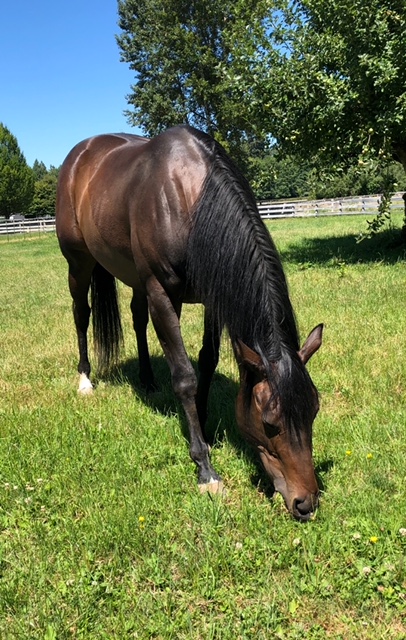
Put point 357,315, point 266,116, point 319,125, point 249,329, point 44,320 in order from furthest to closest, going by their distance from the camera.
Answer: point 266,116 < point 319,125 < point 44,320 < point 357,315 < point 249,329

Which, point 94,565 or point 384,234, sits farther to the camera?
point 384,234

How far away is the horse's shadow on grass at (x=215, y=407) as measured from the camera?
112 inches

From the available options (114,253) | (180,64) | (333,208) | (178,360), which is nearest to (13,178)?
(180,64)

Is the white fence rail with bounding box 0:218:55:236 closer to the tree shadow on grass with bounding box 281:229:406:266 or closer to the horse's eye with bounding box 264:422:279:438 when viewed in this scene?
the tree shadow on grass with bounding box 281:229:406:266

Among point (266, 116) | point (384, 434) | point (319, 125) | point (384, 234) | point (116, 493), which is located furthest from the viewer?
point (384, 234)

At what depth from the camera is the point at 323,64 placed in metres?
9.16

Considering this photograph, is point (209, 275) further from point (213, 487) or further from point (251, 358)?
point (213, 487)

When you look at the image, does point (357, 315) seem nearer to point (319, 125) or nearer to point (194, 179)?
point (194, 179)

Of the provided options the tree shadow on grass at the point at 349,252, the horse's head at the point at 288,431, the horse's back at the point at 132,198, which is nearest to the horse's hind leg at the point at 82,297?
the horse's back at the point at 132,198

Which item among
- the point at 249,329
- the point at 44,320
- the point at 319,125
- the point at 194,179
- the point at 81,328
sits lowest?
the point at 44,320

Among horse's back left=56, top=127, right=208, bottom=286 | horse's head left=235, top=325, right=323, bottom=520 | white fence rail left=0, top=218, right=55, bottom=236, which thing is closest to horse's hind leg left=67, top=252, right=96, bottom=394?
horse's back left=56, top=127, right=208, bottom=286

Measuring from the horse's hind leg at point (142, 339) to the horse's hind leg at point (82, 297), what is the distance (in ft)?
1.68

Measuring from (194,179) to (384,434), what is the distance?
1.98m

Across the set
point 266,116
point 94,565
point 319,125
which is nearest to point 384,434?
point 94,565
